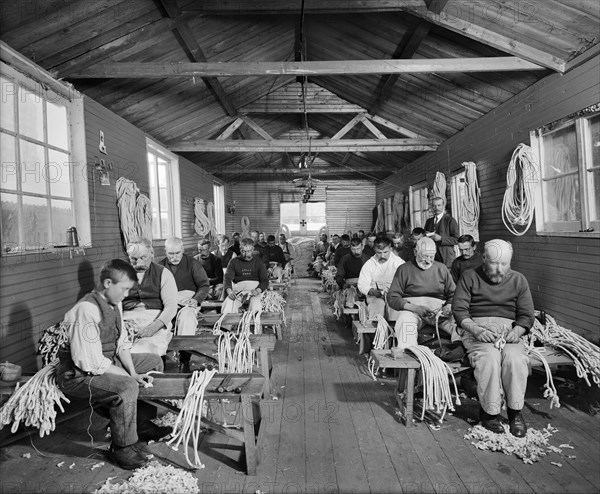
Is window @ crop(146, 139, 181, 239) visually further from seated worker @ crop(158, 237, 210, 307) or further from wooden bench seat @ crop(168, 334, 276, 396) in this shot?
wooden bench seat @ crop(168, 334, 276, 396)

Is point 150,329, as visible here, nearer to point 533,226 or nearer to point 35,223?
point 35,223

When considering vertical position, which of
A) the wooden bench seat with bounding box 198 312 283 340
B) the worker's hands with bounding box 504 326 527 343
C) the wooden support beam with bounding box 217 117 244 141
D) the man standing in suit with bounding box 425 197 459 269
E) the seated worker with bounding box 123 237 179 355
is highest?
the wooden support beam with bounding box 217 117 244 141

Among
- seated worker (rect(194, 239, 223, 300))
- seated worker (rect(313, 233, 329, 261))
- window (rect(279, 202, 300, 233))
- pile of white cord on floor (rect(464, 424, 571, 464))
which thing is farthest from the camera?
window (rect(279, 202, 300, 233))

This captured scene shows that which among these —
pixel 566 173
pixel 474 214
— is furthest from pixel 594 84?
pixel 474 214

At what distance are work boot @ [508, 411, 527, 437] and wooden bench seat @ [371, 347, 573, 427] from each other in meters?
0.44

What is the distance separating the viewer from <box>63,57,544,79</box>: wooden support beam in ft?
15.2

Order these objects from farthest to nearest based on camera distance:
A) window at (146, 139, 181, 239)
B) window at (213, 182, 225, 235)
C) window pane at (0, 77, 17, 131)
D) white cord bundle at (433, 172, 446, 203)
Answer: window at (213, 182, 225, 235), white cord bundle at (433, 172, 446, 203), window at (146, 139, 181, 239), window pane at (0, 77, 17, 131)

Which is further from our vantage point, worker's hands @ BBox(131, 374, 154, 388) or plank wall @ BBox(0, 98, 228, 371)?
plank wall @ BBox(0, 98, 228, 371)

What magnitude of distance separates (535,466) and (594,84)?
10.5 feet

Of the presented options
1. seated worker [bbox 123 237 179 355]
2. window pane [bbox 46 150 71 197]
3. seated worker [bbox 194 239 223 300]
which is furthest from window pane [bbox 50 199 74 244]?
seated worker [bbox 194 239 223 300]

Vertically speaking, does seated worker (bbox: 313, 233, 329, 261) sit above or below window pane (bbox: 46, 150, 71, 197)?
below

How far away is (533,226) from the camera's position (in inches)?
197

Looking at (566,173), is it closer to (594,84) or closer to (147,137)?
(594,84)

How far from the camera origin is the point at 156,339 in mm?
→ 3664
